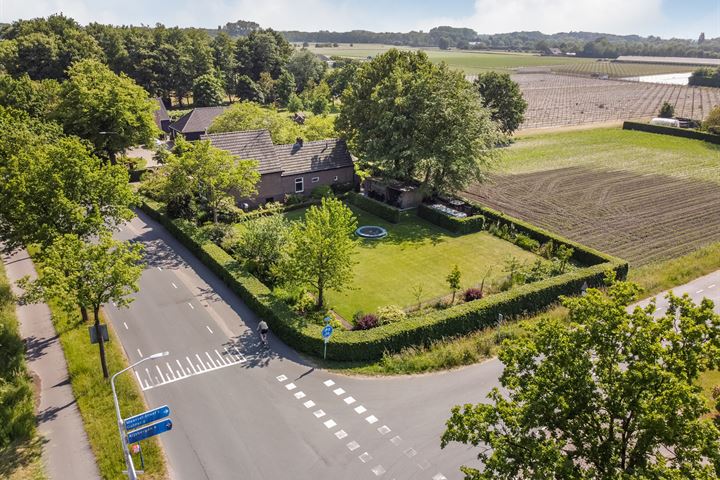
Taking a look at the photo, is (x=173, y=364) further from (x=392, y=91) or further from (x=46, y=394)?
(x=392, y=91)

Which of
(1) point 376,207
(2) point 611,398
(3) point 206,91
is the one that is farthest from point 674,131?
(2) point 611,398

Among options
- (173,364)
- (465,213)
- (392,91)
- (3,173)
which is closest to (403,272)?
(465,213)

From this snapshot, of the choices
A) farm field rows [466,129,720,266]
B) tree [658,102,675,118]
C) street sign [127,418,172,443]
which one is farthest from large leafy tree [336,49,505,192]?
tree [658,102,675,118]

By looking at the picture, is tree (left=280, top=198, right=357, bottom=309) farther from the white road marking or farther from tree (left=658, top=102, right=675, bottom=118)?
tree (left=658, top=102, right=675, bottom=118)

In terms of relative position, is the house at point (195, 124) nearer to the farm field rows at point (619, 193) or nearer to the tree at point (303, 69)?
the farm field rows at point (619, 193)

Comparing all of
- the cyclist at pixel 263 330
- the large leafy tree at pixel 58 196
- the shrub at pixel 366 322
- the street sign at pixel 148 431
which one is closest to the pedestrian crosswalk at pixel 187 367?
the cyclist at pixel 263 330
